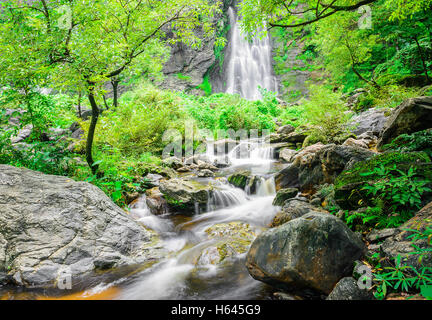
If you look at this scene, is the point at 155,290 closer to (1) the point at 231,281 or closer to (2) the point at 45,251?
(1) the point at 231,281

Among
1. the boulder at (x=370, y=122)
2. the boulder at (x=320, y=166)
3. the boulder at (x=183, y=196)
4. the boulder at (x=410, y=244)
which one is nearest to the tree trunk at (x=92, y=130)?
the boulder at (x=183, y=196)

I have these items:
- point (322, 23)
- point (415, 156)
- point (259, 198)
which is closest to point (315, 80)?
point (322, 23)

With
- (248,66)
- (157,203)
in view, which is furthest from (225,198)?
(248,66)

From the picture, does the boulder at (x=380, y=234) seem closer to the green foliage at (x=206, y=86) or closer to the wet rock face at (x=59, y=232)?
the wet rock face at (x=59, y=232)

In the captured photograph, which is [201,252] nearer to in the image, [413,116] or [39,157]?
[39,157]

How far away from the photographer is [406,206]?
9.72 feet

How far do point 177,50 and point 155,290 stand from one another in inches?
1174

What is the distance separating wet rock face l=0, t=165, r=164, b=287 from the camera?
326 cm

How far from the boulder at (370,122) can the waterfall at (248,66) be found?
19.1m

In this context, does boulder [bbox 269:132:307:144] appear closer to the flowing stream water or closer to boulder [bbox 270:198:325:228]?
the flowing stream water

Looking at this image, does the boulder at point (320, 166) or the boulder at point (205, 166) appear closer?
the boulder at point (320, 166)

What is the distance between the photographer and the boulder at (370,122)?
7924mm

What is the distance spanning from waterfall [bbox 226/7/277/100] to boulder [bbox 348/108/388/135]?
62.7ft

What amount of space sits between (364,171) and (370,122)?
5908 mm
